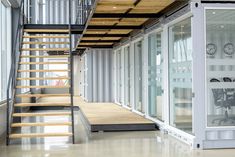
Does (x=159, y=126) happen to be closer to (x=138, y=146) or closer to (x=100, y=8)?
(x=138, y=146)

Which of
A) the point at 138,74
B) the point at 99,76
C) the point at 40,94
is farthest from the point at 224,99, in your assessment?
the point at 99,76

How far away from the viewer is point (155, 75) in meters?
9.62

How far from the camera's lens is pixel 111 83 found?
1664 cm

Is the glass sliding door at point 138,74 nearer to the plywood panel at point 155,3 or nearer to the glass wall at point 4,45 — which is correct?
the plywood panel at point 155,3

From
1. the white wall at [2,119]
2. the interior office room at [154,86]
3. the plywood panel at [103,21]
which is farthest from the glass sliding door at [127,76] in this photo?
the white wall at [2,119]

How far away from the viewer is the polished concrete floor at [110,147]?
621 centimetres

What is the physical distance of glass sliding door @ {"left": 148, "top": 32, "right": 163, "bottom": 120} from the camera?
920 cm

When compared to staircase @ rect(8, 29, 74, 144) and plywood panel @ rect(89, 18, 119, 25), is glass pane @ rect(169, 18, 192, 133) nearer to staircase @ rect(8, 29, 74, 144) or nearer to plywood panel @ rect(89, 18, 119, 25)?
plywood panel @ rect(89, 18, 119, 25)

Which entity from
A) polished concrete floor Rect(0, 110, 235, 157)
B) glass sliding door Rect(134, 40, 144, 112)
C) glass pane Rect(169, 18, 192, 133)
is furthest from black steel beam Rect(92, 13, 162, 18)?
polished concrete floor Rect(0, 110, 235, 157)

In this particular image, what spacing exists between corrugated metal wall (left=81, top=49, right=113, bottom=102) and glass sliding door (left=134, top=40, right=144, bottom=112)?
14.6ft

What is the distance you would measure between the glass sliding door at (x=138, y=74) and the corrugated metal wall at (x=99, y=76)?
4.44 meters

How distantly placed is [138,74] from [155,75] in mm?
2233

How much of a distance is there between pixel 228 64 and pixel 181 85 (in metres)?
1.14

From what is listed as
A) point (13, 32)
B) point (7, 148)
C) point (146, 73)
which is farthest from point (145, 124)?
point (13, 32)
